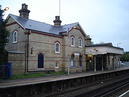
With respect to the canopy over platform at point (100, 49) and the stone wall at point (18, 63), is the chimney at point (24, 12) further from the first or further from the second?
the canopy over platform at point (100, 49)

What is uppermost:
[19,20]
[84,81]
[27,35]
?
[19,20]

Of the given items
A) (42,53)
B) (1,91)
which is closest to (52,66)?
(42,53)

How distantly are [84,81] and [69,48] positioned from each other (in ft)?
60.9

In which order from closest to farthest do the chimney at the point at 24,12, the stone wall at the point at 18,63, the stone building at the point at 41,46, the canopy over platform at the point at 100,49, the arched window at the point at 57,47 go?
1. the stone wall at the point at 18,63
2. the stone building at the point at 41,46
3. the arched window at the point at 57,47
4. the chimney at the point at 24,12
5. the canopy over platform at the point at 100,49

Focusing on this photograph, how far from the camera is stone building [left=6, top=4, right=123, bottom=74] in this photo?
3455cm

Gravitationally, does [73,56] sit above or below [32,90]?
above

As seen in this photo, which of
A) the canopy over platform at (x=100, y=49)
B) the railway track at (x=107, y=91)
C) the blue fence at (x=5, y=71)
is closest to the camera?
the railway track at (x=107, y=91)

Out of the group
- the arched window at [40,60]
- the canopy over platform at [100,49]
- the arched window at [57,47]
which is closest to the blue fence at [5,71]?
the arched window at [40,60]

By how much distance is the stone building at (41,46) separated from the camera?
113 ft

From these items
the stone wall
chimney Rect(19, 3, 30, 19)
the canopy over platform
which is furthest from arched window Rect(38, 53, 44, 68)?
the canopy over platform

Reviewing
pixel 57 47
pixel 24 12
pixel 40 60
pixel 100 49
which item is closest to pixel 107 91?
pixel 40 60

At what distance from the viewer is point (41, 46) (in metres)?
37.1

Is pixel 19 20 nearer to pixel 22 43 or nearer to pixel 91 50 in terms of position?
pixel 22 43

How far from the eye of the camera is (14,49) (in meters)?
37.2
